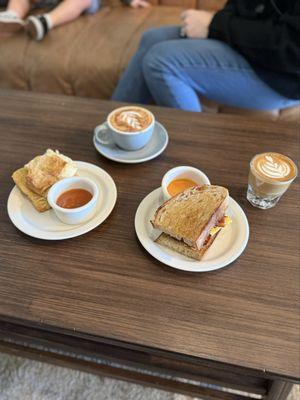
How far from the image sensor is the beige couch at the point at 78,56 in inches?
60.6

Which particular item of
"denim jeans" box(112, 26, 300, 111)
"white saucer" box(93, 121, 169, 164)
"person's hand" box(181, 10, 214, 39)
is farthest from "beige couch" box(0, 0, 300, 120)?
"white saucer" box(93, 121, 169, 164)

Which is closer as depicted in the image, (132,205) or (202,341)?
(202,341)

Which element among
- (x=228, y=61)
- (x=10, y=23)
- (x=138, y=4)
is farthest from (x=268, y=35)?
(x=10, y=23)

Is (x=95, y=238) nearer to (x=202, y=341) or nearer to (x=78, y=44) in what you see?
(x=202, y=341)

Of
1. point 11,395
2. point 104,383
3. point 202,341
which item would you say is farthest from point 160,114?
point 11,395

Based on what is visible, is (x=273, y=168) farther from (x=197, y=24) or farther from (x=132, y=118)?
(x=197, y=24)

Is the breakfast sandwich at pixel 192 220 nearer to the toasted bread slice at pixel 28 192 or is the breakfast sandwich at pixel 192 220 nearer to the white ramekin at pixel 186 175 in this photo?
the white ramekin at pixel 186 175

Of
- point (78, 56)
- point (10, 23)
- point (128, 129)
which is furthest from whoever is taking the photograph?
point (10, 23)

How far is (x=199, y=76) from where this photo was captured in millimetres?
1293

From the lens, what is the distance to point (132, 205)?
802 millimetres

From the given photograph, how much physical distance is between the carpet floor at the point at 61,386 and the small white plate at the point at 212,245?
19.4 inches

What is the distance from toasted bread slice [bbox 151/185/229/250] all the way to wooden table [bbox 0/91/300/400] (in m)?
0.07

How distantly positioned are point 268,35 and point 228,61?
0.51ft

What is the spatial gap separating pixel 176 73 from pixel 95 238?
0.79m
